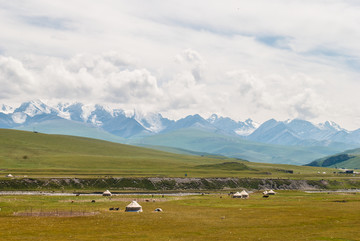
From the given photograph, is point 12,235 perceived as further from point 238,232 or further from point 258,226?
point 258,226

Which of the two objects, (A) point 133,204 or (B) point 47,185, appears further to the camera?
(B) point 47,185

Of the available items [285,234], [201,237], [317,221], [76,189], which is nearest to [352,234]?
[285,234]

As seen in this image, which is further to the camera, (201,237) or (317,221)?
(317,221)

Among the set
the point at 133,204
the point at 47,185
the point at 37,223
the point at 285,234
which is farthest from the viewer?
the point at 47,185

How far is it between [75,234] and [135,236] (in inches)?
387

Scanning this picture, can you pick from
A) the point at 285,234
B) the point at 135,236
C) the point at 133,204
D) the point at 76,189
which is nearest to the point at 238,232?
the point at 285,234

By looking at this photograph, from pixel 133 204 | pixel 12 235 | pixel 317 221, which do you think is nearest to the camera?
pixel 12 235

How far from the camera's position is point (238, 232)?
74.6m

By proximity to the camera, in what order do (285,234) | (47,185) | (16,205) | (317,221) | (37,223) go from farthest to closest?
1. (47,185)
2. (16,205)
3. (317,221)
4. (37,223)
5. (285,234)

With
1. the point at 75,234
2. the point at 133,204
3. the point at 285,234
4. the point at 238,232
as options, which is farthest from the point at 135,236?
the point at 133,204

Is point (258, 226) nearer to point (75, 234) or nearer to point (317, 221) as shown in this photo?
point (317, 221)

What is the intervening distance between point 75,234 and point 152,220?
21.7 meters

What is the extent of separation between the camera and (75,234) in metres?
70.8

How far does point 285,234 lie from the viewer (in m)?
72.5
